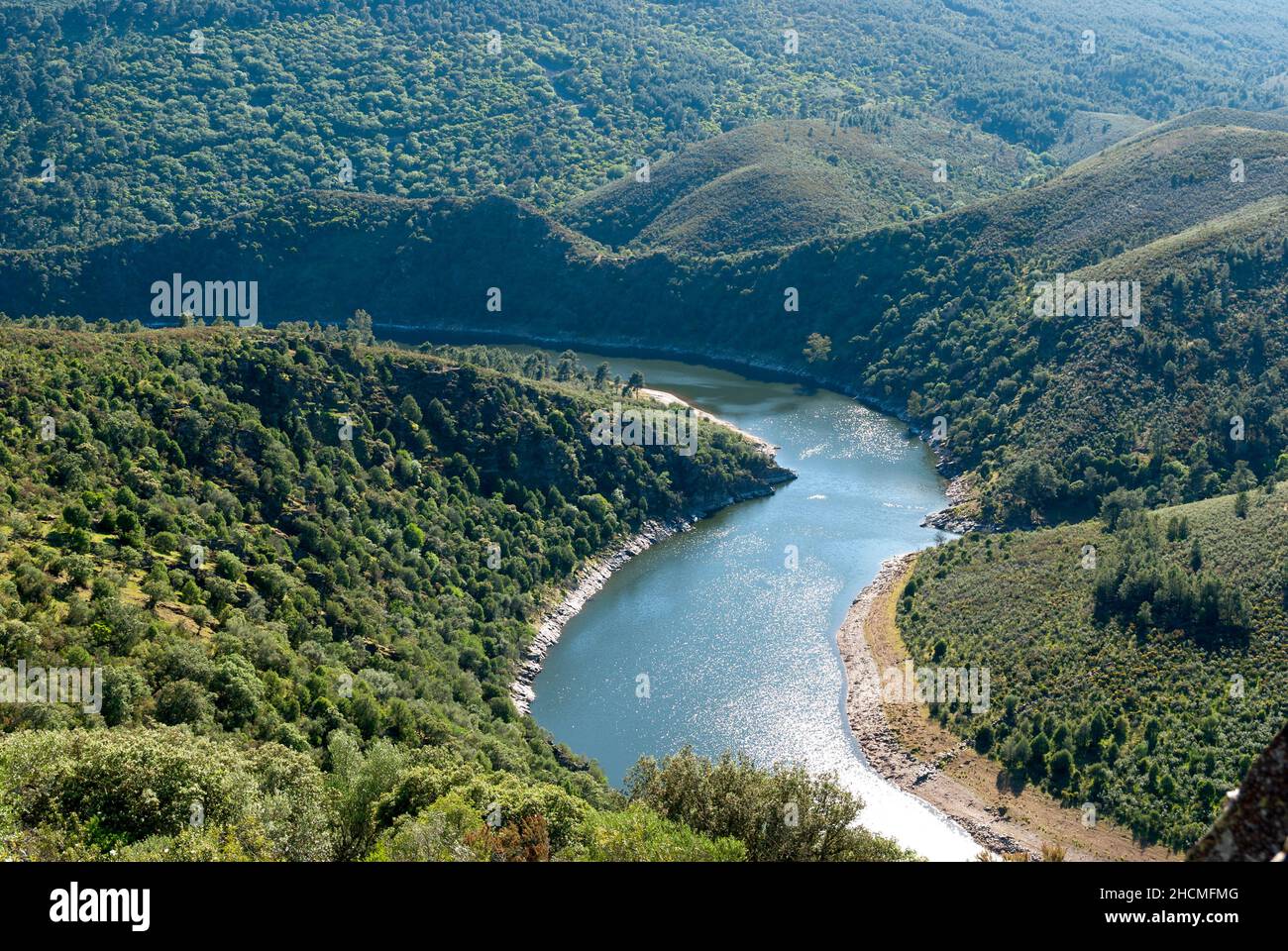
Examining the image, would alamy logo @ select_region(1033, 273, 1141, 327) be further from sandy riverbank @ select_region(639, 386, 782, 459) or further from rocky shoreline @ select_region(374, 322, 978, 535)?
sandy riverbank @ select_region(639, 386, 782, 459)

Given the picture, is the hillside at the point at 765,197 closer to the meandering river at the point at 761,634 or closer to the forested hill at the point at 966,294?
the forested hill at the point at 966,294

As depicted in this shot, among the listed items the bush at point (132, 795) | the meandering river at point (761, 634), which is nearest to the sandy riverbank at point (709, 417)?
the meandering river at point (761, 634)

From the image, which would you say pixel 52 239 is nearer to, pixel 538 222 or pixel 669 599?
pixel 538 222

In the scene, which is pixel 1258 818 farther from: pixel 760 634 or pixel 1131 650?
pixel 760 634

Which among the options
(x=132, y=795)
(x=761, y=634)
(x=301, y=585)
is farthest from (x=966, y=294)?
(x=132, y=795)

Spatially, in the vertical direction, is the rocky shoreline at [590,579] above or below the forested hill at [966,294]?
below

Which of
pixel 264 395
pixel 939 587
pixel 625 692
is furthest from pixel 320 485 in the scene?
pixel 939 587

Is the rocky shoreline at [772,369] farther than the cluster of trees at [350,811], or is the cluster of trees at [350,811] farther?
the rocky shoreline at [772,369]
